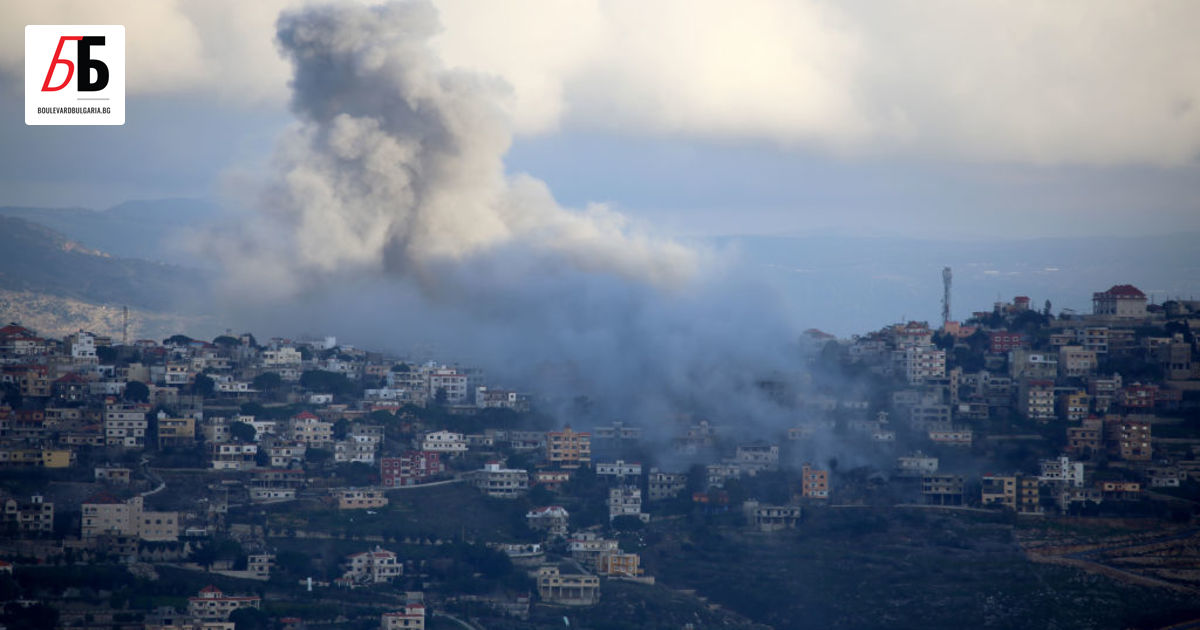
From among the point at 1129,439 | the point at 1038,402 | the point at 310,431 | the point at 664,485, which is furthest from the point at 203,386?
the point at 1129,439

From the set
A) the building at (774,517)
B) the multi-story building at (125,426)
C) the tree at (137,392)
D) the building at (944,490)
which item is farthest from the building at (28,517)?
the building at (944,490)

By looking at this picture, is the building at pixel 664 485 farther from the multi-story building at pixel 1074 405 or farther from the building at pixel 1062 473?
the multi-story building at pixel 1074 405

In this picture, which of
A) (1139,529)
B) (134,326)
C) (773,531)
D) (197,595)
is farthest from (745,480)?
(134,326)

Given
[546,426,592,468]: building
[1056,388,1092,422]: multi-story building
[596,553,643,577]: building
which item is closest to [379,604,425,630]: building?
[596,553,643,577]: building

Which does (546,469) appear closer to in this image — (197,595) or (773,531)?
(773,531)

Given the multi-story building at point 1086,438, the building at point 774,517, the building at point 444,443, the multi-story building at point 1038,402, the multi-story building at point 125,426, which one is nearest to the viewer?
the building at point 774,517

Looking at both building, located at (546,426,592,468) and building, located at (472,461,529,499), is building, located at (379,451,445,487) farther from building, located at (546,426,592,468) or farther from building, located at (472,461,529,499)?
building, located at (546,426,592,468)
